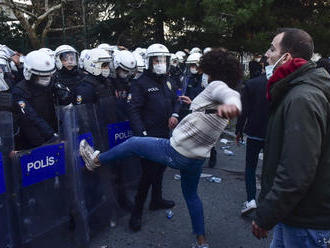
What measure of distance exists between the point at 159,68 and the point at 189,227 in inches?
78.3

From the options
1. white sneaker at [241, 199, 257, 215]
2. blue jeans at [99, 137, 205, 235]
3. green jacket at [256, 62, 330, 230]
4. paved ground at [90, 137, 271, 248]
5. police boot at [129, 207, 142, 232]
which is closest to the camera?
green jacket at [256, 62, 330, 230]

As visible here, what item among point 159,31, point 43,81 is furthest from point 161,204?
point 159,31

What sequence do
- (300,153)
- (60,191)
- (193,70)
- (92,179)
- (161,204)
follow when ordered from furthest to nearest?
(193,70), (161,204), (92,179), (60,191), (300,153)

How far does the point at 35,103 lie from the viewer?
175 inches

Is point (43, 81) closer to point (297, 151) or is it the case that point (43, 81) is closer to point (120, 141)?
point (120, 141)

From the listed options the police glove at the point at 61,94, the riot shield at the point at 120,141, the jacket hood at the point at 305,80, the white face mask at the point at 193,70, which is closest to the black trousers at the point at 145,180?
the riot shield at the point at 120,141

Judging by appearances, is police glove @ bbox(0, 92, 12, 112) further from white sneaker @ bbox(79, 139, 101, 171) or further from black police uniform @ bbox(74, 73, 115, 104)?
black police uniform @ bbox(74, 73, 115, 104)

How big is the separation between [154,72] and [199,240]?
6.85 feet

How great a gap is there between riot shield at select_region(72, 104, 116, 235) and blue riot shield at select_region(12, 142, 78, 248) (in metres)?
0.19

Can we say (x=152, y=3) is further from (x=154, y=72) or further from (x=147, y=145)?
(x=147, y=145)

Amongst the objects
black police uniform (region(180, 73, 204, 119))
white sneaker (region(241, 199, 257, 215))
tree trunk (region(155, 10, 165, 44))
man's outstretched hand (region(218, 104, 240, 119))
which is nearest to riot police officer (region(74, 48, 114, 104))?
black police uniform (region(180, 73, 204, 119))

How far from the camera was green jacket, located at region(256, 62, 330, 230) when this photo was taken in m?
1.78

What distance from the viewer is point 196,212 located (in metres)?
3.61

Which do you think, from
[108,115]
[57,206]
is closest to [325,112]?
[57,206]
